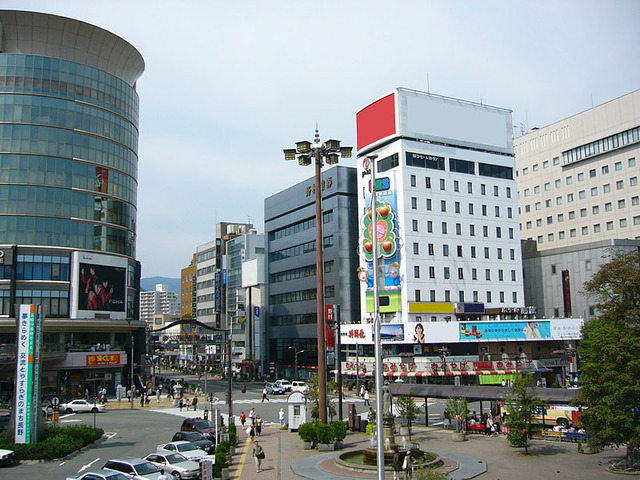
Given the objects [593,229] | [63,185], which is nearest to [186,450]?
[63,185]

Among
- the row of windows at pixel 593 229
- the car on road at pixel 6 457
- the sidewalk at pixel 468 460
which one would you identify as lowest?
the sidewalk at pixel 468 460

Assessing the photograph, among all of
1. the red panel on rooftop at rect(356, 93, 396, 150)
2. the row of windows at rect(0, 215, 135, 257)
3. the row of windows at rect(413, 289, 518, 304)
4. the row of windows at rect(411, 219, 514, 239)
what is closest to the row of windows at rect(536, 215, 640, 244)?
the row of windows at rect(411, 219, 514, 239)

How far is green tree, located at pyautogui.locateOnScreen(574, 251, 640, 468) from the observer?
26.2 meters

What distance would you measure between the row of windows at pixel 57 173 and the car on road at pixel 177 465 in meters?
57.7

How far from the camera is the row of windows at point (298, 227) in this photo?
92.8 m

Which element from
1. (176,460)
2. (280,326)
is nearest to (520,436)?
(176,460)

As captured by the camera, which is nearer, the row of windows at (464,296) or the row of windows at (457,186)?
the row of windows at (464,296)

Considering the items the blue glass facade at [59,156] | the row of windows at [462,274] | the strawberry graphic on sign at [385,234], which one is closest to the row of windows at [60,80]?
the blue glass facade at [59,156]

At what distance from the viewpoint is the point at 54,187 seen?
7806cm

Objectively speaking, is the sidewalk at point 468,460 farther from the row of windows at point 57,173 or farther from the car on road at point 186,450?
the row of windows at point 57,173

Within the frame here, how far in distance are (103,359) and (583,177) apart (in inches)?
3156

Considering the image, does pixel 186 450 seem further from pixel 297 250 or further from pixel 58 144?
pixel 297 250

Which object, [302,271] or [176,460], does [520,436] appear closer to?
[176,460]

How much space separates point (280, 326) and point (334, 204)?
2609cm
